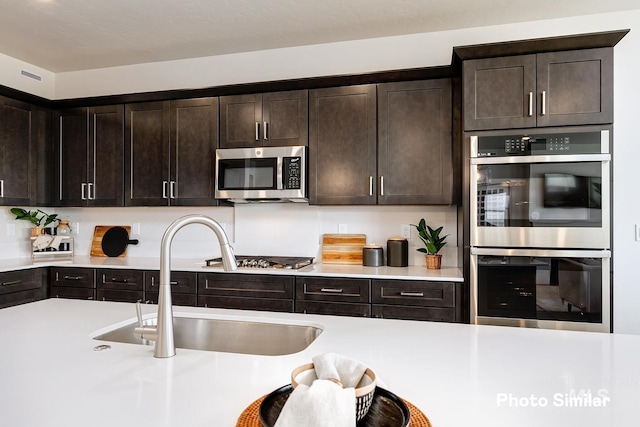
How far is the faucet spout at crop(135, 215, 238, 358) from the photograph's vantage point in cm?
123

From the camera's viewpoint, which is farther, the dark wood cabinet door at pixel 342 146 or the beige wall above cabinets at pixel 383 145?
the dark wood cabinet door at pixel 342 146

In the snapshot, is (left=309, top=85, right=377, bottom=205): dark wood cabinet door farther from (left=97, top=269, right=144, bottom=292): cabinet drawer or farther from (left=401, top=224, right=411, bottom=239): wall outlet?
(left=97, top=269, right=144, bottom=292): cabinet drawer

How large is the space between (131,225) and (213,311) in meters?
2.68

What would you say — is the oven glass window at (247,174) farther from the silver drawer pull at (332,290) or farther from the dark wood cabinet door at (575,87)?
the dark wood cabinet door at (575,87)

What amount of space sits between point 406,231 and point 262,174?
1.23m

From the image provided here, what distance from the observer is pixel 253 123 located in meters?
3.46

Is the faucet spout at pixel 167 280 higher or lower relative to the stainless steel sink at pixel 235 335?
higher

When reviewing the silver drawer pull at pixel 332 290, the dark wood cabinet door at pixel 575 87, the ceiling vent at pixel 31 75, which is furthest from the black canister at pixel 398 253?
the ceiling vent at pixel 31 75

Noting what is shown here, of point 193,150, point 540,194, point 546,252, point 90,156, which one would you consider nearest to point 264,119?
point 193,150

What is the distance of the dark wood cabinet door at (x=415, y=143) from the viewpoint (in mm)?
3068

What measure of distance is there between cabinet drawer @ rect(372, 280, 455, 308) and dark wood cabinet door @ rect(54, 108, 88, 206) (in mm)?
2760

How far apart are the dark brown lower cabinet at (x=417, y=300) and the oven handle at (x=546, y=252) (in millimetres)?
284

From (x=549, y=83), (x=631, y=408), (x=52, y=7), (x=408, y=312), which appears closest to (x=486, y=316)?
(x=408, y=312)

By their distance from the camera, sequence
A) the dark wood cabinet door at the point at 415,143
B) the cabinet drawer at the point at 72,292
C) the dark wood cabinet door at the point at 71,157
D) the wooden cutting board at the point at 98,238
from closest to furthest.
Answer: the dark wood cabinet door at the point at 415,143 < the cabinet drawer at the point at 72,292 < the dark wood cabinet door at the point at 71,157 < the wooden cutting board at the point at 98,238
